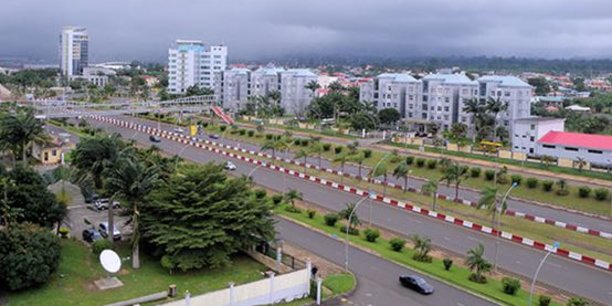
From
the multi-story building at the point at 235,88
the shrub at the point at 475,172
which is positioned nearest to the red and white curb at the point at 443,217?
the shrub at the point at 475,172

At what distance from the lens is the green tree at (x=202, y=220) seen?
39156 mm

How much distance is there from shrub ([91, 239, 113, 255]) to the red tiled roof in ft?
196

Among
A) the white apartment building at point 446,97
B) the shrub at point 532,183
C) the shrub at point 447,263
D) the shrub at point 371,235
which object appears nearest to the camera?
the shrub at point 447,263

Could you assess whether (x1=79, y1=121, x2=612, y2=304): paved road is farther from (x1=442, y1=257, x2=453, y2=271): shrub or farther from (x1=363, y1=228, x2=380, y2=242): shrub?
(x1=363, y1=228, x2=380, y2=242): shrub

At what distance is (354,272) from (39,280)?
18396mm

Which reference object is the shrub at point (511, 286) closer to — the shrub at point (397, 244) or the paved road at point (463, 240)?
the paved road at point (463, 240)

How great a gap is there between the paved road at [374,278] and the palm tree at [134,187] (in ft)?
38.3

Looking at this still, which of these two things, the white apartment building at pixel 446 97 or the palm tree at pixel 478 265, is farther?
the white apartment building at pixel 446 97

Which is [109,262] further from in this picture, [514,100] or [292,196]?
[514,100]

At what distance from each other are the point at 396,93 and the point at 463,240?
84.4 meters

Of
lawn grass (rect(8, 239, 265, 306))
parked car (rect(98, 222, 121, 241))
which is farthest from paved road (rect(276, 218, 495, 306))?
parked car (rect(98, 222, 121, 241))

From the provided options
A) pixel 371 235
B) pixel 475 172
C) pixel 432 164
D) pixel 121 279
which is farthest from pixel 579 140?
pixel 121 279

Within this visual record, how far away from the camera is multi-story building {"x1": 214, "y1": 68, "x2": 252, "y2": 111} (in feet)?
538

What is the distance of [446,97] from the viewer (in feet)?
400
